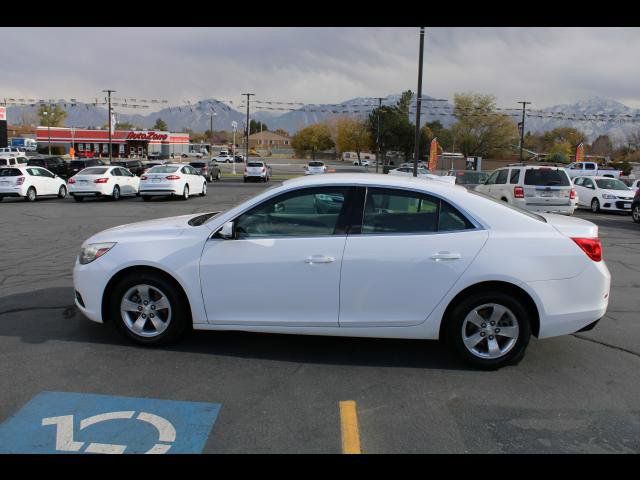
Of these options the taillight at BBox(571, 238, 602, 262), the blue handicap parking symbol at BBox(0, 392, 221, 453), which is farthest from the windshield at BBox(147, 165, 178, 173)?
the taillight at BBox(571, 238, 602, 262)

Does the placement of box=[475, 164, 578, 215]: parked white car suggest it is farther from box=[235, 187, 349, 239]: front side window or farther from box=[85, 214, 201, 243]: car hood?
box=[85, 214, 201, 243]: car hood

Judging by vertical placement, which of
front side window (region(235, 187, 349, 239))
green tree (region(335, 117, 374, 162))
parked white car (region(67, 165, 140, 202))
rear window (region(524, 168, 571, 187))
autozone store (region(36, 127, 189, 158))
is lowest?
parked white car (region(67, 165, 140, 202))

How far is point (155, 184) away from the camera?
74.0 ft

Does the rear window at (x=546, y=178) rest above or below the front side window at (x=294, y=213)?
above

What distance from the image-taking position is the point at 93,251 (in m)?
5.02

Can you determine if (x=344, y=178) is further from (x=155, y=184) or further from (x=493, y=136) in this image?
(x=493, y=136)

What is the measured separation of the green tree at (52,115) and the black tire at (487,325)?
134099 millimetres

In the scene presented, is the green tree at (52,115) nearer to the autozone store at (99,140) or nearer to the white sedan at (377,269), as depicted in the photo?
the autozone store at (99,140)

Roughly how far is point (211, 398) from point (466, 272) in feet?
7.35

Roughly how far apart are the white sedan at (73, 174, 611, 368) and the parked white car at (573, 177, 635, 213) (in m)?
18.8

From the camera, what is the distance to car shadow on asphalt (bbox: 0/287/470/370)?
190 inches

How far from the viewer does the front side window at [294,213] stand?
473cm

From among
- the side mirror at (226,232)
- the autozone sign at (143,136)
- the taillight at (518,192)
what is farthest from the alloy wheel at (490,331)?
the autozone sign at (143,136)

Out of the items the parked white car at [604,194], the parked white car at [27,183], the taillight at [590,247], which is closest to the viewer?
the taillight at [590,247]
